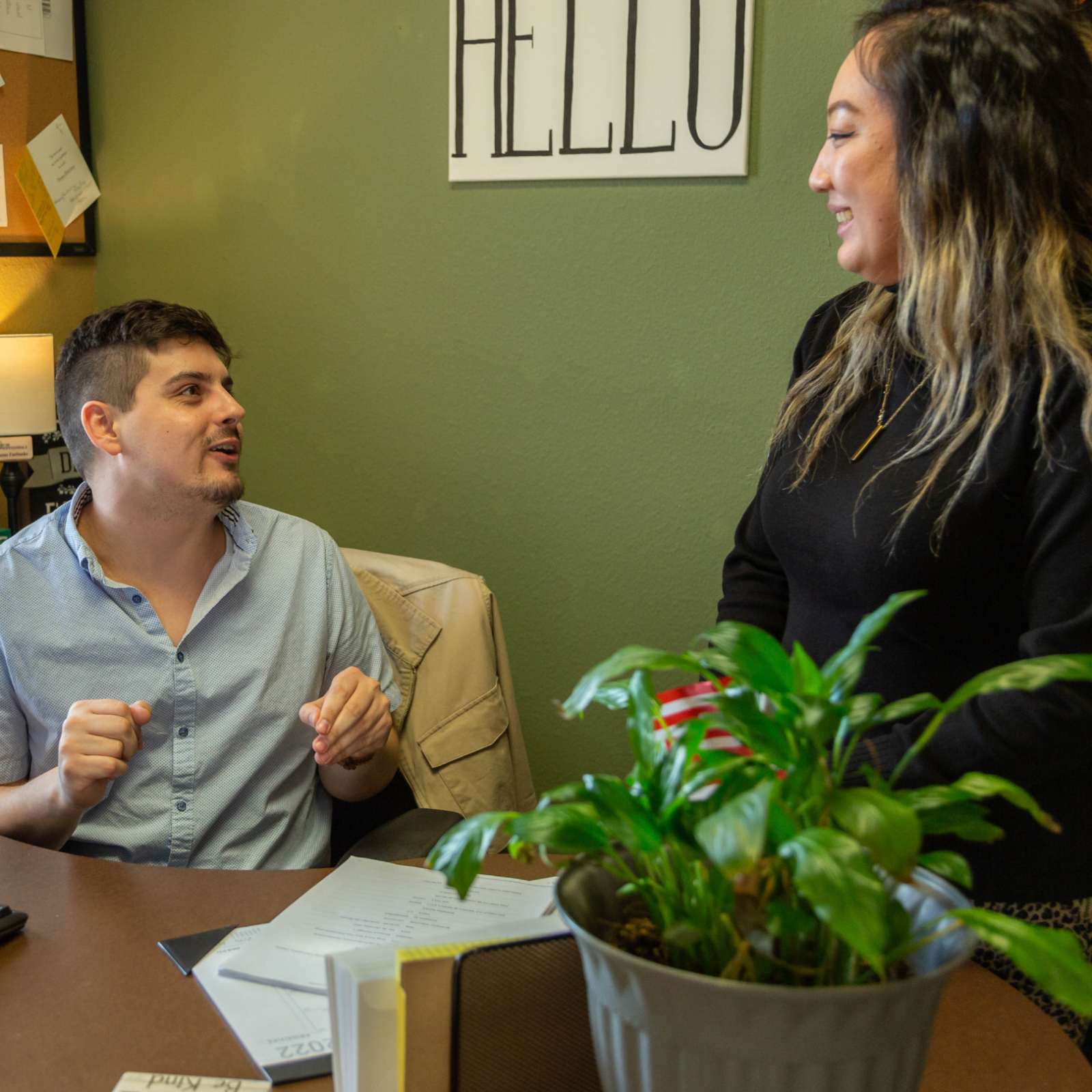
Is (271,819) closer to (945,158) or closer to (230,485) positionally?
(230,485)

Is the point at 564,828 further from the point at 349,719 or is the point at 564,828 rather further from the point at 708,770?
the point at 349,719

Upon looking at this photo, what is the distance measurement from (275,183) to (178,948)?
5.95ft

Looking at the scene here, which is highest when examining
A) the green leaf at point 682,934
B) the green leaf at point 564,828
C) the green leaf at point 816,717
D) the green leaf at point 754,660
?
the green leaf at point 754,660

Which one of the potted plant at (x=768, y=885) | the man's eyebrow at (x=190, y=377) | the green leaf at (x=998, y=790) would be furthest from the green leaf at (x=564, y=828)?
the man's eyebrow at (x=190, y=377)

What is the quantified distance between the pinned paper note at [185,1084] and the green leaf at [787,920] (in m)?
0.49

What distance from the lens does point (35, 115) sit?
244 centimetres

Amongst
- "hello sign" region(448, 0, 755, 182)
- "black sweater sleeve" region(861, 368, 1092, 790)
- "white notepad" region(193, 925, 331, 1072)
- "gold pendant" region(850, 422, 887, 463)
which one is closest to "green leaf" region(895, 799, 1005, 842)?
"black sweater sleeve" region(861, 368, 1092, 790)

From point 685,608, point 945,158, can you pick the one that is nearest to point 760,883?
point 945,158

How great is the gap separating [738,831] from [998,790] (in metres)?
0.19


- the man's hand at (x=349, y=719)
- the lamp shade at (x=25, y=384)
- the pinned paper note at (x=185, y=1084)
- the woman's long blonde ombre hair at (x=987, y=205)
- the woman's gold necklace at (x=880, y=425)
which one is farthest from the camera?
the lamp shade at (x=25, y=384)

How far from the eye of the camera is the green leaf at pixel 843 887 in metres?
0.52

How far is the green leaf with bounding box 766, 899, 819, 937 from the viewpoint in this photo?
0.59 metres

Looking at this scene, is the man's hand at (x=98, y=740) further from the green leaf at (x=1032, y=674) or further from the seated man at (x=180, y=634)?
the green leaf at (x=1032, y=674)

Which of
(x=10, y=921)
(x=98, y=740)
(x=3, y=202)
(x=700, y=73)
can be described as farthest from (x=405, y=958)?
(x=3, y=202)
